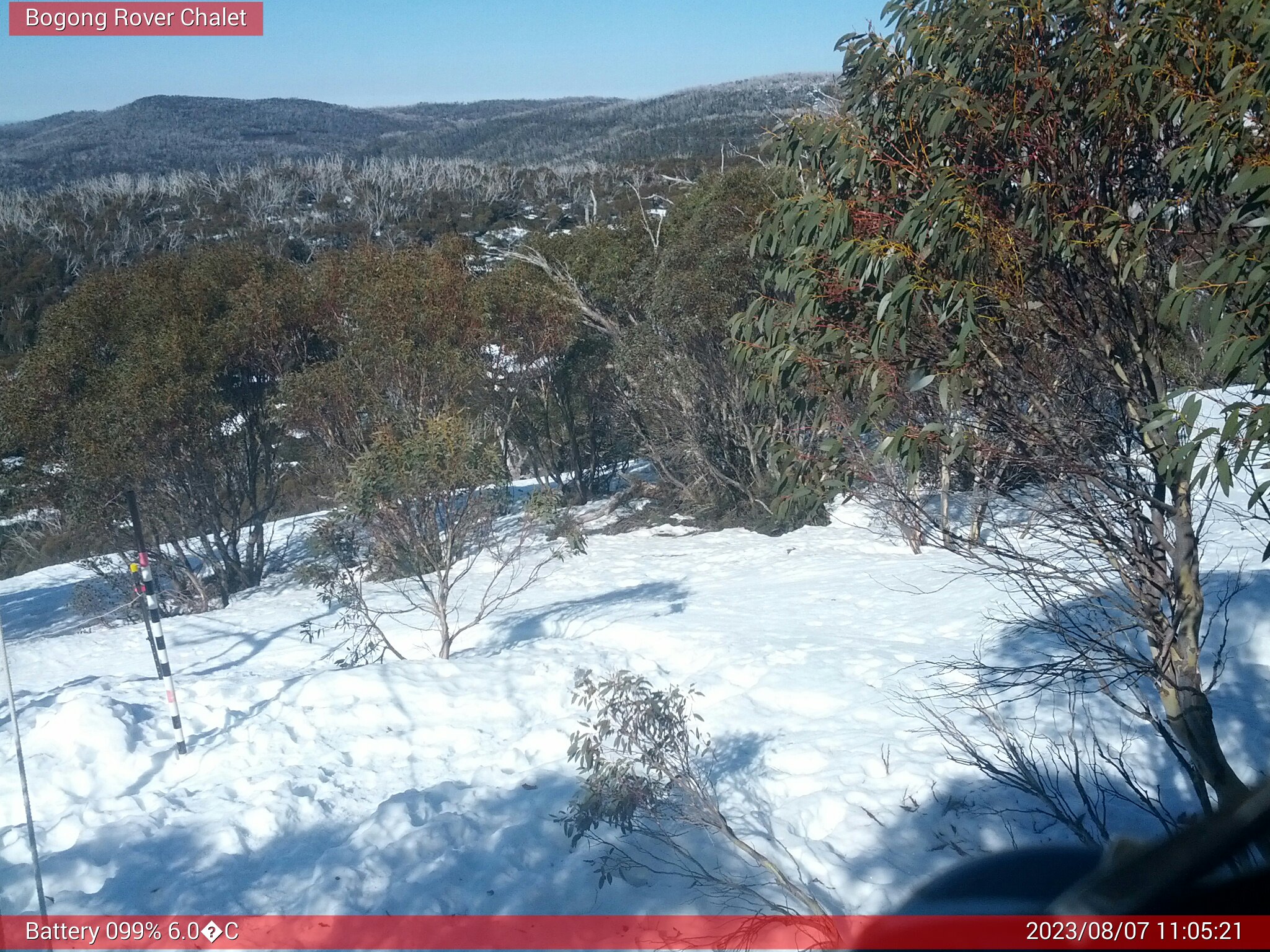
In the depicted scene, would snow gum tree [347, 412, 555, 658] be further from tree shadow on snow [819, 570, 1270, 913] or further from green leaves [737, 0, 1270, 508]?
green leaves [737, 0, 1270, 508]

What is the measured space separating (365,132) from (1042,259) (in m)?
65.9

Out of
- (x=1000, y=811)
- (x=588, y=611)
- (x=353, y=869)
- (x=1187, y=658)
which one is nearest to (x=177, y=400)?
(x=588, y=611)

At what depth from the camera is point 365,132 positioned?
6278 centimetres

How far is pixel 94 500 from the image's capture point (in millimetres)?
12398

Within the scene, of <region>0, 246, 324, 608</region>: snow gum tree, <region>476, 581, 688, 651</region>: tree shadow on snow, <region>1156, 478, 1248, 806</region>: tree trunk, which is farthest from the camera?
<region>0, 246, 324, 608</region>: snow gum tree

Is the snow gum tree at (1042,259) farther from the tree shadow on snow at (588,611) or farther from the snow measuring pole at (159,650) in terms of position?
the tree shadow on snow at (588,611)

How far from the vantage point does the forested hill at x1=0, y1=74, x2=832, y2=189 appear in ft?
130

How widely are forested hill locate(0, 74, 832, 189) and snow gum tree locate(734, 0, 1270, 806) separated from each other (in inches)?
913

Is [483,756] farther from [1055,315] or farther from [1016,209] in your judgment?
[1016,209]

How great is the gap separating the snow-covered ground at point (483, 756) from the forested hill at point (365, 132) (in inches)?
805

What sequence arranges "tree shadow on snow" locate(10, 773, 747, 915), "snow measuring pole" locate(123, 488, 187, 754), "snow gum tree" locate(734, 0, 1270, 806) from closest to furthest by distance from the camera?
"snow gum tree" locate(734, 0, 1270, 806) → "tree shadow on snow" locate(10, 773, 747, 915) → "snow measuring pole" locate(123, 488, 187, 754)

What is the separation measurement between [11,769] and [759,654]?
4.99m

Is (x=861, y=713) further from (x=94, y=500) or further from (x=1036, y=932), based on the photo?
(x=94, y=500)

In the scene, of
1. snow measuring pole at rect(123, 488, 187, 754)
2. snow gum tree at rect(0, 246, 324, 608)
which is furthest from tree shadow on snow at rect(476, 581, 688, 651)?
snow gum tree at rect(0, 246, 324, 608)
